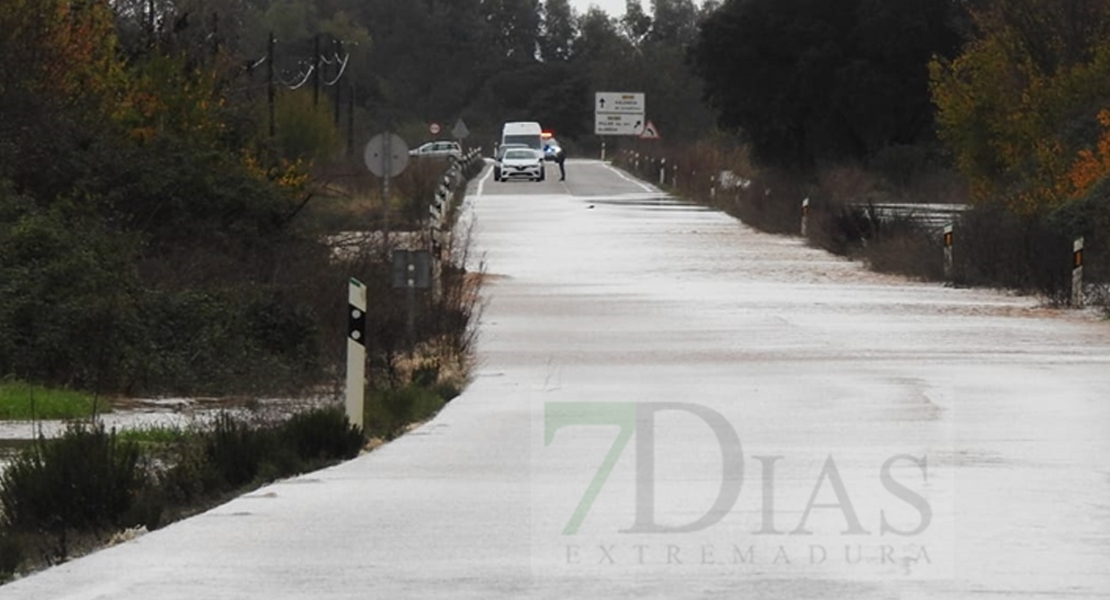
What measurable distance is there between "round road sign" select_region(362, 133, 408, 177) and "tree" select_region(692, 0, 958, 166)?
2032 inches

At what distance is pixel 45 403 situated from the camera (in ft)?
62.8

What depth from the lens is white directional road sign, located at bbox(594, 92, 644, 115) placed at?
135750 millimetres

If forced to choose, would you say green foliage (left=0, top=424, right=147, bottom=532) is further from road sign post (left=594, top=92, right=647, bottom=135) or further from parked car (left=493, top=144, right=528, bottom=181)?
road sign post (left=594, top=92, right=647, bottom=135)

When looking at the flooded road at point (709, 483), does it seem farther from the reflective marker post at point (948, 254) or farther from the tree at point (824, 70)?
the tree at point (824, 70)

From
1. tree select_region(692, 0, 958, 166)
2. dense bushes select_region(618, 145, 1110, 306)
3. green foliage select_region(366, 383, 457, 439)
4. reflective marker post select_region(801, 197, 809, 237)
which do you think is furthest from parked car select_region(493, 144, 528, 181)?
green foliage select_region(366, 383, 457, 439)

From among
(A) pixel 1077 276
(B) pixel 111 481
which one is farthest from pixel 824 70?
(B) pixel 111 481

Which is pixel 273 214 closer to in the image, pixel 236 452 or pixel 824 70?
pixel 236 452

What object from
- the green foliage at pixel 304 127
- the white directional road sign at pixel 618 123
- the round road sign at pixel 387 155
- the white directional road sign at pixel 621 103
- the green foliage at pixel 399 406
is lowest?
the green foliage at pixel 399 406

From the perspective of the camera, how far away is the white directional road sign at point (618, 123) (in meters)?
137

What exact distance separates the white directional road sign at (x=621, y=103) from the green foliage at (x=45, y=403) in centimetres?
11581

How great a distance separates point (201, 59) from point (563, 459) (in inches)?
1109

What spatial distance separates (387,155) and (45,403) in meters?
9.53

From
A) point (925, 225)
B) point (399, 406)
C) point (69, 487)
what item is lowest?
point (399, 406)

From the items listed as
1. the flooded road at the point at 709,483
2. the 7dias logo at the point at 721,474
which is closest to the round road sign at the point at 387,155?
the flooded road at the point at 709,483
